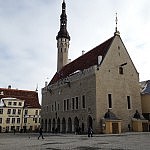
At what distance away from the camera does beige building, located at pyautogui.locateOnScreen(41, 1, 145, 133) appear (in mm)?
37031

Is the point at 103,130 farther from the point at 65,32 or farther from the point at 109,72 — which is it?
the point at 65,32

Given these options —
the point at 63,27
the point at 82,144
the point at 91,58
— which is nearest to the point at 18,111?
the point at 63,27

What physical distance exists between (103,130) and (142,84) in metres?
17.3

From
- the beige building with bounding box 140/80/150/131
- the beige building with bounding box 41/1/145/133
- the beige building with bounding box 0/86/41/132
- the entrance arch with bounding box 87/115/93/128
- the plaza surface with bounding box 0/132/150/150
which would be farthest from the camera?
the beige building with bounding box 0/86/41/132

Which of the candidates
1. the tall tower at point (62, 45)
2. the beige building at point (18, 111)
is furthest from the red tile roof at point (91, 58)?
the beige building at point (18, 111)

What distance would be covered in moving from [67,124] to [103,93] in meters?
10.8

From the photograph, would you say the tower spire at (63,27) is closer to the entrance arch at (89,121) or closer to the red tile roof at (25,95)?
the red tile roof at (25,95)

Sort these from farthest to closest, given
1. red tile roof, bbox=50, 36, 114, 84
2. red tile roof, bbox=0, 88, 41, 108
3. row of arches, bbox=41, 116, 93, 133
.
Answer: red tile roof, bbox=0, 88, 41, 108
red tile roof, bbox=50, 36, 114, 84
row of arches, bbox=41, 116, 93, 133

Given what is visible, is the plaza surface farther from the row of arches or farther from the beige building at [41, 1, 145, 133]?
the row of arches

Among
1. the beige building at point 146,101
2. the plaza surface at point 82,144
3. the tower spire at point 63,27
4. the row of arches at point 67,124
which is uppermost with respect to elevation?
the tower spire at point 63,27

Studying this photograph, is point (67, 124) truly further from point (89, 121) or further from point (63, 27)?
point (63, 27)

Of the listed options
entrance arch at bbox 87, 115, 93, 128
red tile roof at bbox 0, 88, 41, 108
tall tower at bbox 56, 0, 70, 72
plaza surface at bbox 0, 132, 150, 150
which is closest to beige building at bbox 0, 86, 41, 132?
red tile roof at bbox 0, 88, 41, 108

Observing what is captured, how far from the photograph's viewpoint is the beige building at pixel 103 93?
37031 millimetres

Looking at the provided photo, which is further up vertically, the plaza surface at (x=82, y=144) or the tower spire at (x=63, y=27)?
the tower spire at (x=63, y=27)
